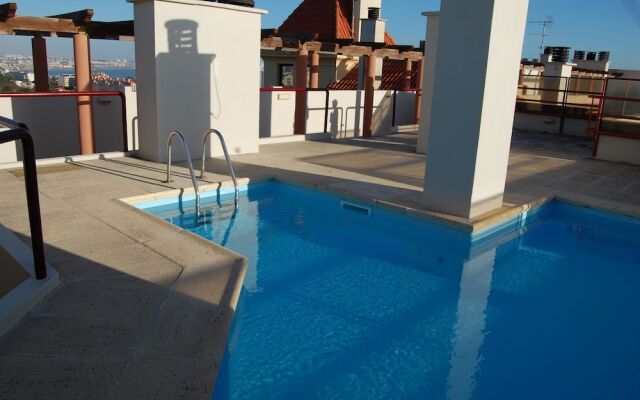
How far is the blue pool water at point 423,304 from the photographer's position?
11.8 ft

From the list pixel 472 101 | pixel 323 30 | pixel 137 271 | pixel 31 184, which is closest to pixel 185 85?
pixel 472 101

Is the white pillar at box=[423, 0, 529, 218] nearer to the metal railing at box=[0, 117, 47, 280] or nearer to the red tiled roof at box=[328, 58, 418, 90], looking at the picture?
the metal railing at box=[0, 117, 47, 280]

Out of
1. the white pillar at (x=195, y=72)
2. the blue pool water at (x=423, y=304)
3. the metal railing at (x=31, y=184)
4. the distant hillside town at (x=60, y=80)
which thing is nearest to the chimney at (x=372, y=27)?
the distant hillside town at (x=60, y=80)

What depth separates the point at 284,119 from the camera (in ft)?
47.2

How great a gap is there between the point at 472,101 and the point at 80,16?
26.4 feet

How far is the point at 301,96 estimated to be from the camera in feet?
44.1

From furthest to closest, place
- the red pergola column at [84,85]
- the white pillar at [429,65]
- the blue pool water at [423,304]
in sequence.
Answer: the red pergola column at [84,85], the white pillar at [429,65], the blue pool water at [423,304]

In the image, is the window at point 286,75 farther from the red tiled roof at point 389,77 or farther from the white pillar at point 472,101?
the white pillar at point 472,101

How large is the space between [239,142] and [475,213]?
16.1ft

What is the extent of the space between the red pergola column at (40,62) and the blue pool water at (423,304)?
A: 28.1 ft

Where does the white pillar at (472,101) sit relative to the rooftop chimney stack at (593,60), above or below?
below

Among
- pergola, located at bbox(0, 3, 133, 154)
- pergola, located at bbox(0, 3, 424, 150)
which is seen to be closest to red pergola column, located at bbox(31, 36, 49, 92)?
pergola, located at bbox(0, 3, 424, 150)

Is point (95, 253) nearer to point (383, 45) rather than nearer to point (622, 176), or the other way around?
point (622, 176)

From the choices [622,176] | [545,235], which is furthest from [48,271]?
[622,176]
